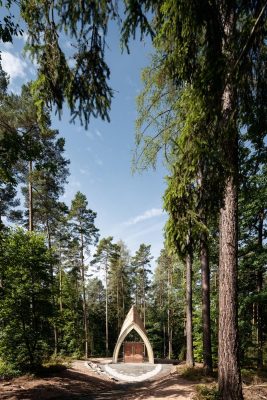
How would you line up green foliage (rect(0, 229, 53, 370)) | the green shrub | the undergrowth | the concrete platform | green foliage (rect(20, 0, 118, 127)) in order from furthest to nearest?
the concrete platform, green foliage (rect(0, 229, 53, 370)), the green shrub, the undergrowth, green foliage (rect(20, 0, 118, 127))

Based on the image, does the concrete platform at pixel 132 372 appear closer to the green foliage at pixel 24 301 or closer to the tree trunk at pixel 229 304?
the green foliage at pixel 24 301

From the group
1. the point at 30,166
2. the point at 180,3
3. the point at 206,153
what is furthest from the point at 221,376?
the point at 30,166

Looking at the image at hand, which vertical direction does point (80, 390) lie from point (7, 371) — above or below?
below

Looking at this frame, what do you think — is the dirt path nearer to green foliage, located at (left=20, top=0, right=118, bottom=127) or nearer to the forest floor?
the forest floor

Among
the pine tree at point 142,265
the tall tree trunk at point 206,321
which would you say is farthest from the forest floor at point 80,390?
the pine tree at point 142,265

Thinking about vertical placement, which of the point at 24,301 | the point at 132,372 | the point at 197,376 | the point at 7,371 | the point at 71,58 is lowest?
the point at 132,372

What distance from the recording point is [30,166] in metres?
17.4

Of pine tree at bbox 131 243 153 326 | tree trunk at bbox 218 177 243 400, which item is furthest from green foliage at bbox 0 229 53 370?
pine tree at bbox 131 243 153 326

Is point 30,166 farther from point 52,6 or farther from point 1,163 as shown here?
point 52,6

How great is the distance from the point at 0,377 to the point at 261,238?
13.7m

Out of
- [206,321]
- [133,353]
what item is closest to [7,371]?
[206,321]

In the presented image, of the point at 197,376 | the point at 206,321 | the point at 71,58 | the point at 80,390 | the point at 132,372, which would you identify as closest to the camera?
the point at 71,58

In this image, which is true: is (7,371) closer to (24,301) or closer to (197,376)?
(24,301)

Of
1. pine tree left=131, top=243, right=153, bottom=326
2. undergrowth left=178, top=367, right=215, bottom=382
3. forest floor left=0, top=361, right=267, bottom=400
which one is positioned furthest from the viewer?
pine tree left=131, top=243, right=153, bottom=326
